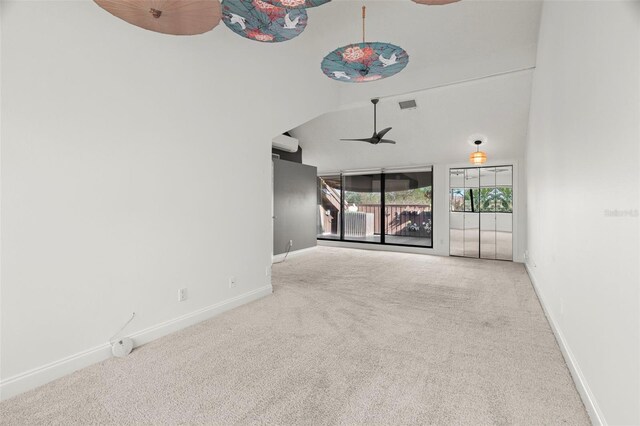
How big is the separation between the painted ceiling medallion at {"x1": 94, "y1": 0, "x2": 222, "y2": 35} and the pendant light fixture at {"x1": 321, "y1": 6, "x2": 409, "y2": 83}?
123 cm

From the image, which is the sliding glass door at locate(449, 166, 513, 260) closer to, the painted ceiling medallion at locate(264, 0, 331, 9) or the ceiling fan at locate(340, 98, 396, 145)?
the ceiling fan at locate(340, 98, 396, 145)

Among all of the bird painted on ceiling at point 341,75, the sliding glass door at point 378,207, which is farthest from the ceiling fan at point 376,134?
the sliding glass door at point 378,207

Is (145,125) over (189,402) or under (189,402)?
over

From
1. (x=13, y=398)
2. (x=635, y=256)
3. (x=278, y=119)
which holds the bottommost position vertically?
(x=13, y=398)

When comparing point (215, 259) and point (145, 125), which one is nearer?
point (145, 125)

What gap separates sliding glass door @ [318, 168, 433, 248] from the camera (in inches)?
338

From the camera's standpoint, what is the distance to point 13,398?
2.02 m

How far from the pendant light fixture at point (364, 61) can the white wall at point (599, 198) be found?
4.20 feet

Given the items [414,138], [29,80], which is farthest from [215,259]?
[414,138]

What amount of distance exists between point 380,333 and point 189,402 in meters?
1.73

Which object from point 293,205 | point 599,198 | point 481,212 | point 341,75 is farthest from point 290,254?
point 599,198

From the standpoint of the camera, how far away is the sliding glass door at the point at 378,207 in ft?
28.1

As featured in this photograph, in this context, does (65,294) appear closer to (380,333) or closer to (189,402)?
(189,402)

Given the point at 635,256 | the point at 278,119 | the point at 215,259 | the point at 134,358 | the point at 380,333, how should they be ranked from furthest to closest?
the point at 278,119, the point at 215,259, the point at 380,333, the point at 134,358, the point at 635,256
